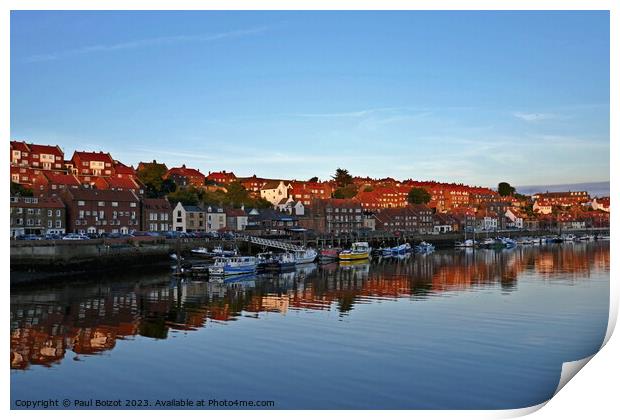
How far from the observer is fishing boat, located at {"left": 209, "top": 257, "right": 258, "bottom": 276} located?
25219mm

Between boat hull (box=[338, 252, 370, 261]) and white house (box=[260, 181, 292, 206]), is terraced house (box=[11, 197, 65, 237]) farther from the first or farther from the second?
white house (box=[260, 181, 292, 206])

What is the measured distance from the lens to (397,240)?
52.0 m

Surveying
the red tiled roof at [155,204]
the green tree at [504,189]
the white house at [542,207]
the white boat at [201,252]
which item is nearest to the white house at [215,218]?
the red tiled roof at [155,204]

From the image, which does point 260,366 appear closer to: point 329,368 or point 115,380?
point 329,368

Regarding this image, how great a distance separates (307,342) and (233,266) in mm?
13383

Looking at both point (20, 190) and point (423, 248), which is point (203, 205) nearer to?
point (20, 190)

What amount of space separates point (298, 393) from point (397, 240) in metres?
43.1

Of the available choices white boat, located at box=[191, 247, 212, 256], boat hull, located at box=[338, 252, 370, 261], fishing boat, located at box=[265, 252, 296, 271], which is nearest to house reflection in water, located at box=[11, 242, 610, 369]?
fishing boat, located at box=[265, 252, 296, 271]

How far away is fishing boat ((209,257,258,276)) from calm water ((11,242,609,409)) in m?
3.03

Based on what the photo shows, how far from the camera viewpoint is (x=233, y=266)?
25672mm

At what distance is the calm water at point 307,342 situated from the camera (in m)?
9.66

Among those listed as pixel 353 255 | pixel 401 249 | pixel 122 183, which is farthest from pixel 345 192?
pixel 353 255

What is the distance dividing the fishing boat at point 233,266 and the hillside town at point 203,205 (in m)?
7.57

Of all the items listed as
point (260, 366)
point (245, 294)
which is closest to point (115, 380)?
point (260, 366)
